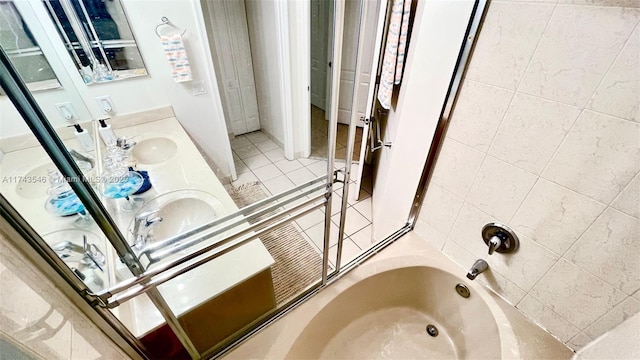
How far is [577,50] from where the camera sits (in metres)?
0.66

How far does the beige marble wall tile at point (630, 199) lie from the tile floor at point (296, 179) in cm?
114

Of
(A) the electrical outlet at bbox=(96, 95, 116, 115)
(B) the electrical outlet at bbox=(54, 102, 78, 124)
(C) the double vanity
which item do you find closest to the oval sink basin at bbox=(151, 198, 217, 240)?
(C) the double vanity

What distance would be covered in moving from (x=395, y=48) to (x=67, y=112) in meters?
1.66

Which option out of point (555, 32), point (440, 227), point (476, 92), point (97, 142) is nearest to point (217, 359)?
point (440, 227)

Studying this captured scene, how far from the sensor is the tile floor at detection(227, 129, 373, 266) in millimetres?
1705

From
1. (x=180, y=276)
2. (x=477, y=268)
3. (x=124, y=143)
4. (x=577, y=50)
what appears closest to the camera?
(x=577, y=50)

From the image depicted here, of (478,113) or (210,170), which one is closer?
(478,113)

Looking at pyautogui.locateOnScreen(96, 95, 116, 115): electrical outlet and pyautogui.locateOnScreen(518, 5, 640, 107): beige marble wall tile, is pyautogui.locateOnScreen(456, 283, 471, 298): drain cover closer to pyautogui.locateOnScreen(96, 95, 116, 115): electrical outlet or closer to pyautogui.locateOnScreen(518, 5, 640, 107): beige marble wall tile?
pyautogui.locateOnScreen(518, 5, 640, 107): beige marble wall tile

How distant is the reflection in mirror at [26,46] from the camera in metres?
0.95

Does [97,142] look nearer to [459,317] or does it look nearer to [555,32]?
[555,32]

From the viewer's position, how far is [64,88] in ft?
4.02

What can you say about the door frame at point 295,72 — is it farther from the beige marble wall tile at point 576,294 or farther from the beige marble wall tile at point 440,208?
→ the beige marble wall tile at point 576,294

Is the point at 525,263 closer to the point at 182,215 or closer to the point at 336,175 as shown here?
the point at 336,175

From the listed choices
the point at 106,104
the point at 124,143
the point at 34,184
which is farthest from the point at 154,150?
the point at 34,184
